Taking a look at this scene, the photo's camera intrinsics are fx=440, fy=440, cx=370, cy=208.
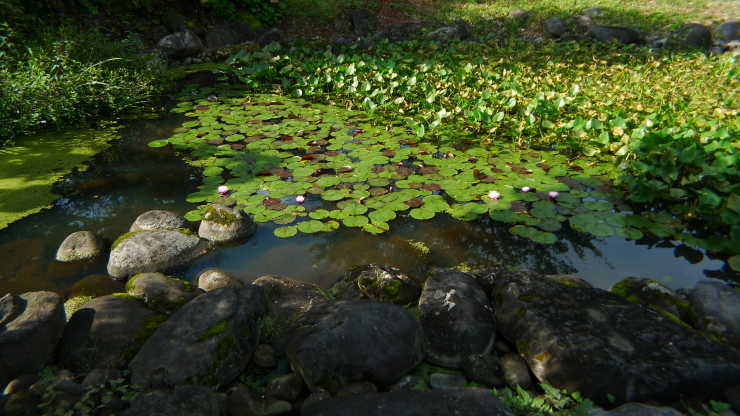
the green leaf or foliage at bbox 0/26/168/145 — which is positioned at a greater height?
foliage at bbox 0/26/168/145

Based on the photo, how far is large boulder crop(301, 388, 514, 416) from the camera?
5.31 feet

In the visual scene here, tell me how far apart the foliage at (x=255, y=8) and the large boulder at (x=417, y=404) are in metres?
10.4

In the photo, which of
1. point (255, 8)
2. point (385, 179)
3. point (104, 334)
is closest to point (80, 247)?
point (104, 334)

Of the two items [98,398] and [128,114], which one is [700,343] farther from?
[128,114]

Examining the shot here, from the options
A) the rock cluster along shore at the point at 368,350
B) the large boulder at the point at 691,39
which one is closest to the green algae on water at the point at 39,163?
the rock cluster along shore at the point at 368,350

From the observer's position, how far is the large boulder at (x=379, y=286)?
2586mm

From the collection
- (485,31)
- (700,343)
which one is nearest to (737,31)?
(485,31)

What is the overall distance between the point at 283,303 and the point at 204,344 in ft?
2.02

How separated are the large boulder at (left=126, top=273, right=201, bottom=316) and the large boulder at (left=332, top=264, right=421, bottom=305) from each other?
34.4 inches

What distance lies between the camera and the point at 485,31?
11.7 meters

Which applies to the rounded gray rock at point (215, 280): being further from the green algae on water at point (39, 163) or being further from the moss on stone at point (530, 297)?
the green algae on water at point (39, 163)

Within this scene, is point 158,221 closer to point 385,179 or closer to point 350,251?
point 350,251

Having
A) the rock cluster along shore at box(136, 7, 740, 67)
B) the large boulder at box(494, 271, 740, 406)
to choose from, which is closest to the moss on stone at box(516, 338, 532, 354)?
the large boulder at box(494, 271, 740, 406)

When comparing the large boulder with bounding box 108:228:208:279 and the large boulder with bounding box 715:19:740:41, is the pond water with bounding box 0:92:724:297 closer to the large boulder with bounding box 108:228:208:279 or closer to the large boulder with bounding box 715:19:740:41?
the large boulder with bounding box 108:228:208:279
